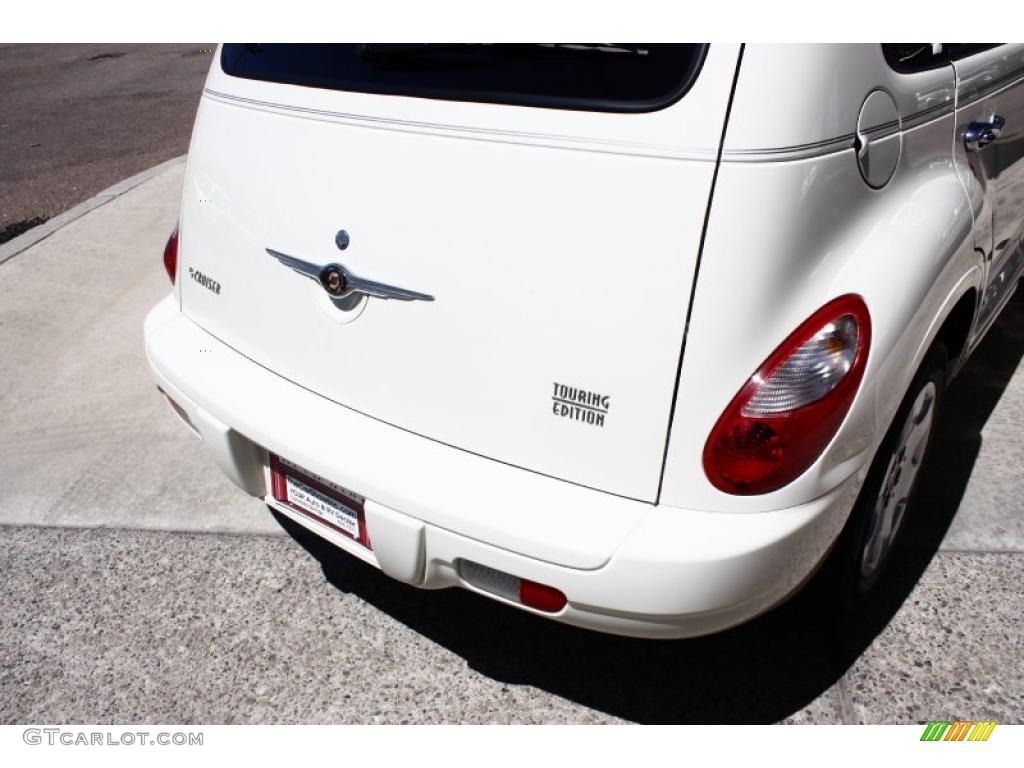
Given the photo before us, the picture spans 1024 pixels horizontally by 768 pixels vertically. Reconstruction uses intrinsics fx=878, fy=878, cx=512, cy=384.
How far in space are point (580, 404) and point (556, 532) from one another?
0.25 metres

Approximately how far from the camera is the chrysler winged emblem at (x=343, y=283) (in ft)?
6.22

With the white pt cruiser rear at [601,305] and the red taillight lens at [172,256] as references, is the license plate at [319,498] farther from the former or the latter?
the red taillight lens at [172,256]

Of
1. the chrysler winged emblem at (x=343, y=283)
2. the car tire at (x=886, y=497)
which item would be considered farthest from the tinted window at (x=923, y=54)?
the chrysler winged emblem at (x=343, y=283)

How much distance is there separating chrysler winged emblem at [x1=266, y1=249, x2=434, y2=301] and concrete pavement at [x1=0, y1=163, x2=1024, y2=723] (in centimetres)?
105

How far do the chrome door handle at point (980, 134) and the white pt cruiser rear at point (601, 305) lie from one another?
4.3 inches

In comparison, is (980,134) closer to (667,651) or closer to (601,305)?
(601,305)

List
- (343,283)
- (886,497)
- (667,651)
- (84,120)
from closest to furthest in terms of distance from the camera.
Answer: (343,283) → (886,497) → (667,651) → (84,120)

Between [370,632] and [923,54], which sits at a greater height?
[923,54]

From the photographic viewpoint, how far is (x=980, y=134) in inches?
90.7

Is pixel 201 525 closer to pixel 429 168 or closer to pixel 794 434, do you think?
pixel 429 168

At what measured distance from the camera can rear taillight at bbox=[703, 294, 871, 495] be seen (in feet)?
5.37
